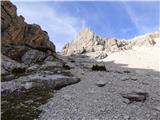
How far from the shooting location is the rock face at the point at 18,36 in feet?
159

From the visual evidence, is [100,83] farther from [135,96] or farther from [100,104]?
[100,104]

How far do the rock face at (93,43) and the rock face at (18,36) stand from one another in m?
44.4

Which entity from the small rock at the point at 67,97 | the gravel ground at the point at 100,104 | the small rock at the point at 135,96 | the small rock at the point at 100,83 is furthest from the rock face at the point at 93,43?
the small rock at the point at 67,97

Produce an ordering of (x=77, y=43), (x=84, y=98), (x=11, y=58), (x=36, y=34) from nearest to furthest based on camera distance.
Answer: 1. (x=84, y=98)
2. (x=11, y=58)
3. (x=36, y=34)
4. (x=77, y=43)

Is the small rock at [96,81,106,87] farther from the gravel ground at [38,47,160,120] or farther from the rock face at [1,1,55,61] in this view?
the rock face at [1,1,55,61]

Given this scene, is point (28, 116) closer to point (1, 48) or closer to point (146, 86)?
point (146, 86)

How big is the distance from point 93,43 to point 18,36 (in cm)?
5545

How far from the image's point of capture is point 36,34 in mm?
54000

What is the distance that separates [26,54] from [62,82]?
20.4m

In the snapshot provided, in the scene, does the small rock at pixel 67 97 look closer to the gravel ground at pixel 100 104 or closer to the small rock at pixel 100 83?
the gravel ground at pixel 100 104

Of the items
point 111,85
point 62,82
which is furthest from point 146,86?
point 62,82

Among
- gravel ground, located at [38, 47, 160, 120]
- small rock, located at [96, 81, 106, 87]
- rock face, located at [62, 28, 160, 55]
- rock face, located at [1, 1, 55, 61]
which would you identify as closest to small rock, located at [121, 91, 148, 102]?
gravel ground, located at [38, 47, 160, 120]

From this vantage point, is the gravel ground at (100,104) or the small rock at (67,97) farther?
the small rock at (67,97)

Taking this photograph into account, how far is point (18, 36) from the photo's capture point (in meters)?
51.7
